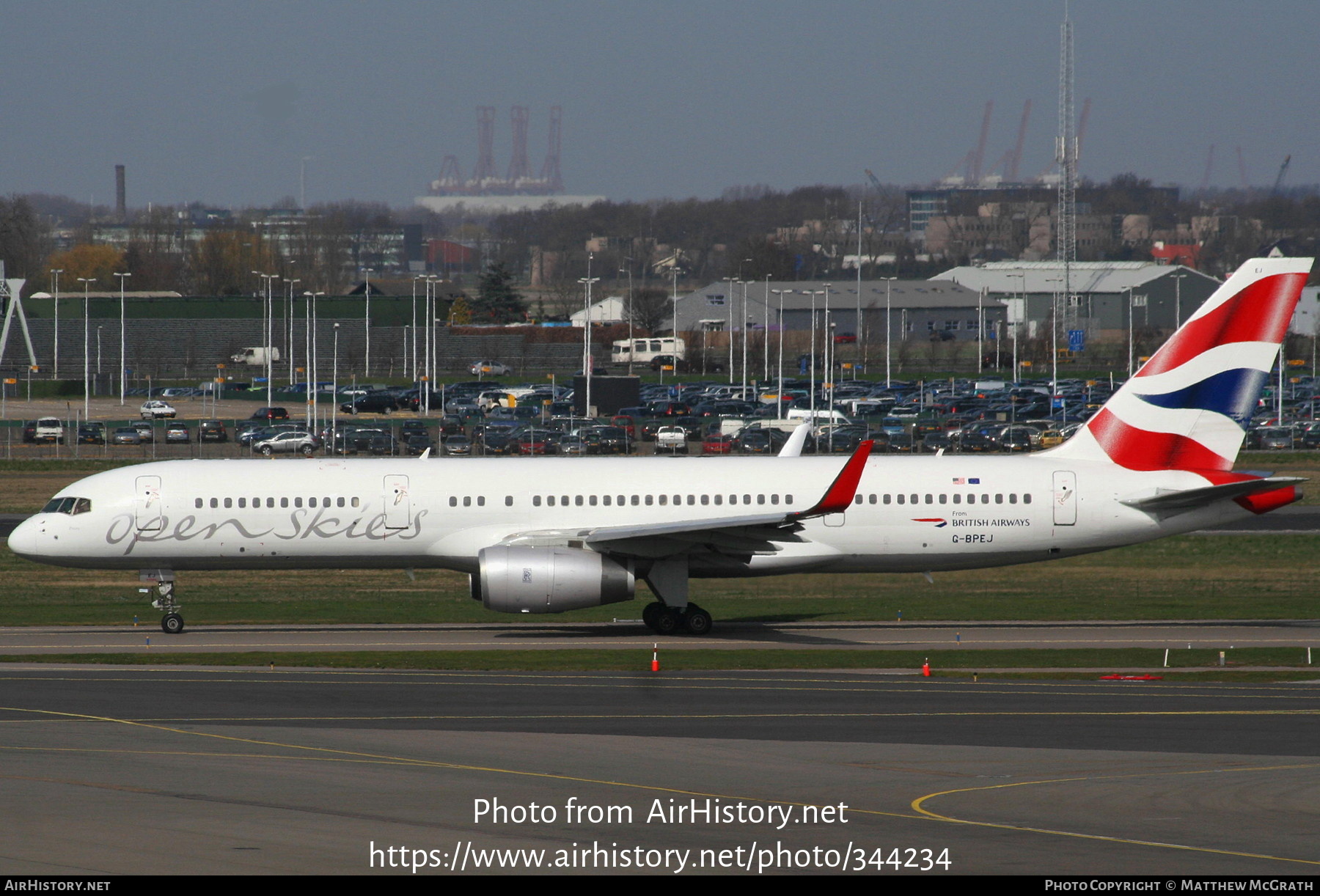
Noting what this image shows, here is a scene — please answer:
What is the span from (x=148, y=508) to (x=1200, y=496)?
23790mm

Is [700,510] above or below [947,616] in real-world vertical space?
above

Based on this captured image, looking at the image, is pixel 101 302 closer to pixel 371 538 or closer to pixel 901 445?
pixel 901 445

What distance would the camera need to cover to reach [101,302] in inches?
5482

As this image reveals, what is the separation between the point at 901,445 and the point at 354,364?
6946 centimetres

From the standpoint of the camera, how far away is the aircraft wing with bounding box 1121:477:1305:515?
107 ft

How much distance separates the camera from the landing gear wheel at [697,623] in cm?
3322

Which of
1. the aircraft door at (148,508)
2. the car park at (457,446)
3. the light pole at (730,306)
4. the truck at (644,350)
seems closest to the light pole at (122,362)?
the car park at (457,446)

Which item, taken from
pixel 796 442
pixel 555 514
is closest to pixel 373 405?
pixel 796 442

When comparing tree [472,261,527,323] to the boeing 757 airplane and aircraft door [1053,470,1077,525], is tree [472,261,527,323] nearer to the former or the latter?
the boeing 757 airplane

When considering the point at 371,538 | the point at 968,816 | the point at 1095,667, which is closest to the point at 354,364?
the point at 371,538

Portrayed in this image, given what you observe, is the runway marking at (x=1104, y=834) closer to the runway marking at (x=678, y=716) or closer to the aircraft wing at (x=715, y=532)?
the runway marking at (x=678, y=716)

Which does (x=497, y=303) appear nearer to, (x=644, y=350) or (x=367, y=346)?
(x=644, y=350)

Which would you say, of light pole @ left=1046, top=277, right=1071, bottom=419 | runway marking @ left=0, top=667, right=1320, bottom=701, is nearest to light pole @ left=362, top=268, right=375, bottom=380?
light pole @ left=1046, top=277, right=1071, bottom=419

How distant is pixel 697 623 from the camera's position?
33.3 meters
